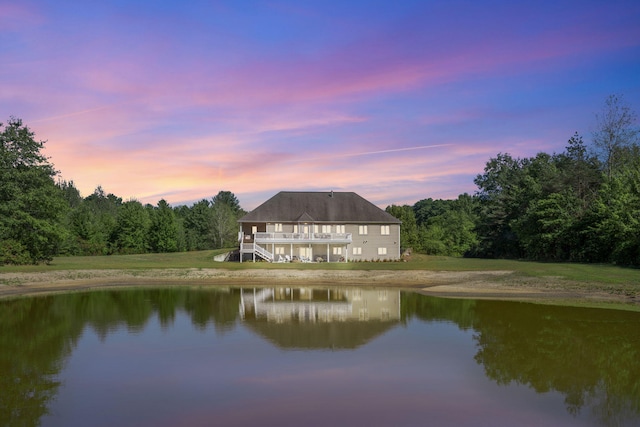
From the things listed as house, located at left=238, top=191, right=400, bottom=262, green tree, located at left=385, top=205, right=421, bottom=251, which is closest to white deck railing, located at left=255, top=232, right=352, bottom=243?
house, located at left=238, top=191, right=400, bottom=262

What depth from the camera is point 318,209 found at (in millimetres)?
58406

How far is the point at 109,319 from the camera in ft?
82.4

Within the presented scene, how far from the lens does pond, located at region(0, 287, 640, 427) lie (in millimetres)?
12320

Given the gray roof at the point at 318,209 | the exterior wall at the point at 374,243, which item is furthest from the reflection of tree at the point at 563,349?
the gray roof at the point at 318,209

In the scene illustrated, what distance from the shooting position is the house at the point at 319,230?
5362 cm

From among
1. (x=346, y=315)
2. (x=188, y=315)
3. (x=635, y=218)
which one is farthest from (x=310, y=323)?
(x=635, y=218)

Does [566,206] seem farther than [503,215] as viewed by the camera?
No

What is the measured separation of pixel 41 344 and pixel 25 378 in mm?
5155

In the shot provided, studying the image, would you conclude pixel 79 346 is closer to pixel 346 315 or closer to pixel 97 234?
pixel 346 315

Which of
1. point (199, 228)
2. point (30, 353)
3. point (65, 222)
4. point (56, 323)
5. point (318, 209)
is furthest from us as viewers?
point (199, 228)

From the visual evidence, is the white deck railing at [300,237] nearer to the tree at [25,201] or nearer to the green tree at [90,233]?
the tree at [25,201]

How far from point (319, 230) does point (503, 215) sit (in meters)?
25.5

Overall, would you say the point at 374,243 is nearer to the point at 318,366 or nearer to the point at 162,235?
the point at 162,235

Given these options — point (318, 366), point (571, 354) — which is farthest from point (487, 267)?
point (318, 366)
